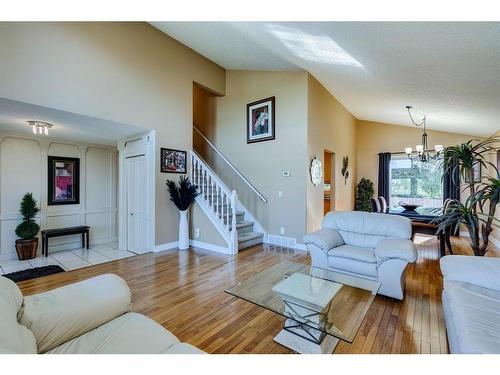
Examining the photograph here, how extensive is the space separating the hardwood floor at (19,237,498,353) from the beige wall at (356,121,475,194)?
3929mm

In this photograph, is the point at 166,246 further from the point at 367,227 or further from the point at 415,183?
the point at 415,183

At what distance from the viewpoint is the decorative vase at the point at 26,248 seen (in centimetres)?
432

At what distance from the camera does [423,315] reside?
7.65ft

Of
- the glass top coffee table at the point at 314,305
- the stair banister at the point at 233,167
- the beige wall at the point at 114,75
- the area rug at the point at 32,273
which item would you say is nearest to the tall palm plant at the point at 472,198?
the glass top coffee table at the point at 314,305

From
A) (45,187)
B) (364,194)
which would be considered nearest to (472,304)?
(364,194)

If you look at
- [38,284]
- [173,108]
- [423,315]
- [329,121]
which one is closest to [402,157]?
[329,121]

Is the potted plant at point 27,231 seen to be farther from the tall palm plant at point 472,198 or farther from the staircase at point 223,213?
the tall palm plant at point 472,198

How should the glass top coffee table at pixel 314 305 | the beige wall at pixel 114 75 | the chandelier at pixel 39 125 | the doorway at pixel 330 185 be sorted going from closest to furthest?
1. the glass top coffee table at pixel 314 305
2. the beige wall at pixel 114 75
3. the chandelier at pixel 39 125
4. the doorway at pixel 330 185

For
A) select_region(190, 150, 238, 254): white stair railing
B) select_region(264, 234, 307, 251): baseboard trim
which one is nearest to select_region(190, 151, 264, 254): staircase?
select_region(190, 150, 238, 254): white stair railing

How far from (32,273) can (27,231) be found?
1.19m

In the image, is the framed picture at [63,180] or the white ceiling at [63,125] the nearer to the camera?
the white ceiling at [63,125]

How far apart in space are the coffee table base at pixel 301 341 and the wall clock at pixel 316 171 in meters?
3.36

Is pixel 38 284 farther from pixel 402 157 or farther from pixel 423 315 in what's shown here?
pixel 402 157
